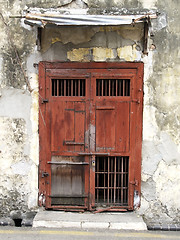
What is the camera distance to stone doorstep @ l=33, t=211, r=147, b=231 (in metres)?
4.47

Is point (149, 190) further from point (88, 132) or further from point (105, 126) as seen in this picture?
point (88, 132)

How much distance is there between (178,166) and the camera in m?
4.79

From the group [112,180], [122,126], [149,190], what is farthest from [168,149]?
[112,180]

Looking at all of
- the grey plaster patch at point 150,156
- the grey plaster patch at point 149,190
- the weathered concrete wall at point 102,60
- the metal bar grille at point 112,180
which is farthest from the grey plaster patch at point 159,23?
the grey plaster patch at point 149,190

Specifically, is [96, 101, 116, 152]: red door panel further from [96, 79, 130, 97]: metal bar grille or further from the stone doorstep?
the stone doorstep

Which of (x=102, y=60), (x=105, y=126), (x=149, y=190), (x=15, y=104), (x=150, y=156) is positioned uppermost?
(x=102, y=60)

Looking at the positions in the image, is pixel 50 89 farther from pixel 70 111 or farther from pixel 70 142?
pixel 70 142

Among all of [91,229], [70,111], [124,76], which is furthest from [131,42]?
[91,229]

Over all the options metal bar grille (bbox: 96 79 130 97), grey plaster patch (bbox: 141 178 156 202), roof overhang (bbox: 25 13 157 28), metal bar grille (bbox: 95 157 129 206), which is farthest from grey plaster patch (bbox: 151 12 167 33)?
grey plaster patch (bbox: 141 178 156 202)

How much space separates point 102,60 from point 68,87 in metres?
0.74

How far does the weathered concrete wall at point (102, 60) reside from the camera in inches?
183

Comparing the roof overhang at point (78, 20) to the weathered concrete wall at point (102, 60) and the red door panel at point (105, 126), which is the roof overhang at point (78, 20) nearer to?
the weathered concrete wall at point (102, 60)

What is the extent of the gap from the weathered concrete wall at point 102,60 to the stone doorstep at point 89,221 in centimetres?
35

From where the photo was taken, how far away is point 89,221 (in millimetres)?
4531
